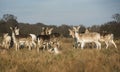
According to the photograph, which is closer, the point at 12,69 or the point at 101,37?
the point at 12,69

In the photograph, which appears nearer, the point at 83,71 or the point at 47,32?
the point at 83,71

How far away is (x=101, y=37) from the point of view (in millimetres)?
24375

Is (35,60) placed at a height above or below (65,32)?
above

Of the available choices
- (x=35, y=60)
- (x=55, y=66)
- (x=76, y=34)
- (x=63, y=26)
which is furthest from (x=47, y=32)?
(x=63, y=26)

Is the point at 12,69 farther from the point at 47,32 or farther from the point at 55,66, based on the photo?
the point at 47,32

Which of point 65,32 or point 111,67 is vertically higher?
point 111,67

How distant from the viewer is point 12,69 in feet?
42.5

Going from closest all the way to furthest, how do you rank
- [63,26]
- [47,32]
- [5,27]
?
[47,32], [5,27], [63,26]

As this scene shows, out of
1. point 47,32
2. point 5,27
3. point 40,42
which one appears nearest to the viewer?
point 40,42

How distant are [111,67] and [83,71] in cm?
131

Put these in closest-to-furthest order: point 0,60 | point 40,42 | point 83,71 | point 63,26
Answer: point 83,71 → point 0,60 → point 40,42 → point 63,26

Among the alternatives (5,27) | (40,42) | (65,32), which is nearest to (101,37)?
(40,42)

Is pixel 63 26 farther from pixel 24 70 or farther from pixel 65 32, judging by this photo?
pixel 24 70

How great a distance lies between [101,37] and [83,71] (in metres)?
12.1
